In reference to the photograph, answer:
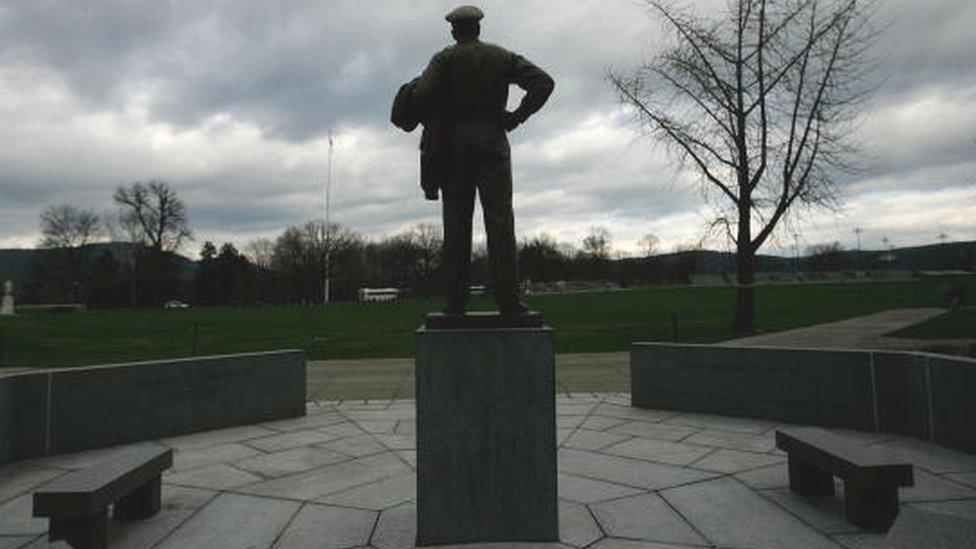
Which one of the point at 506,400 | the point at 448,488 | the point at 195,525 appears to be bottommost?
the point at 195,525

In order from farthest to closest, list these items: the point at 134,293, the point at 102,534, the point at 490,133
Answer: the point at 134,293, the point at 490,133, the point at 102,534

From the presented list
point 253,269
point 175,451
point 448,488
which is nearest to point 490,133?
point 448,488

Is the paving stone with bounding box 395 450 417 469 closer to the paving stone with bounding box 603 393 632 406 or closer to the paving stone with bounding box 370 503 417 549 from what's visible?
the paving stone with bounding box 370 503 417 549

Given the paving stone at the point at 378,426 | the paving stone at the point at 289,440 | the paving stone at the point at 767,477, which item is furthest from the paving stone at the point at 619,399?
the paving stone at the point at 289,440

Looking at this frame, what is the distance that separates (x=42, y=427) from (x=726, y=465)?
279 inches

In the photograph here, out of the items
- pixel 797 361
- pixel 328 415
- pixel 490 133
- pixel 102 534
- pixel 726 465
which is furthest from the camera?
pixel 328 415

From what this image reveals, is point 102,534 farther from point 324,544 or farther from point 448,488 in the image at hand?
point 448,488

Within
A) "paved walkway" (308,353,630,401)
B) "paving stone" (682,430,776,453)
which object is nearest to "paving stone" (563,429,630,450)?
"paving stone" (682,430,776,453)

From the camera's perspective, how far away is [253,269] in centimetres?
10012

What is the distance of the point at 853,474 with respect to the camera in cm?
Result: 439

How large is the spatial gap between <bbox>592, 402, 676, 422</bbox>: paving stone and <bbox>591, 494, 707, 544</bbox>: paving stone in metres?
3.41

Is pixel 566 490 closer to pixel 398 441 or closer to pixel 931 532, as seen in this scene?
pixel 398 441

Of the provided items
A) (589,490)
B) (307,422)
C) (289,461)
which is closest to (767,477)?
(589,490)

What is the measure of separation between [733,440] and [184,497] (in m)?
5.53
